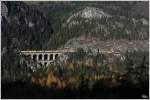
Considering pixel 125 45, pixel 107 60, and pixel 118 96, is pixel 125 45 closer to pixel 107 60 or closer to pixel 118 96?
pixel 107 60

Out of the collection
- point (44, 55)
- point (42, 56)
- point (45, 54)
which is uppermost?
point (45, 54)

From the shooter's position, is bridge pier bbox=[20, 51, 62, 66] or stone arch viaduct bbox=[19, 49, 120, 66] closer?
stone arch viaduct bbox=[19, 49, 120, 66]

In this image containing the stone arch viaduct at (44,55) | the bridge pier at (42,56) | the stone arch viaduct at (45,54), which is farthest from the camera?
the stone arch viaduct at (44,55)

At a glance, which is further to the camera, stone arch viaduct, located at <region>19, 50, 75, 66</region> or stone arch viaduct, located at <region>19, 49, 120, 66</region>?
stone arch viaduct, located at <region>19, 50, 75, 66</region>

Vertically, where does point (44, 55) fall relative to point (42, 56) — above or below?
above

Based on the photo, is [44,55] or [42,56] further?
[44,55]

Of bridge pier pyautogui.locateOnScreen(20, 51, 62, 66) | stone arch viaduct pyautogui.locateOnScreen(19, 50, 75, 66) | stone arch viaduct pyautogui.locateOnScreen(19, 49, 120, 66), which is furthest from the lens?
stone arch viaduct pyautogui.locateOnScreen(19, 50, 75, 66)

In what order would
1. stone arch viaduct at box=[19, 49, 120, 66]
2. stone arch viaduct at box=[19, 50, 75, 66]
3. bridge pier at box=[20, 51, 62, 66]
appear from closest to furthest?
stone arch viaduct at box=[19, 49, 120, 66]
bridge pier at box=[20, 51, 62, 66]
stone arch viaduct at box=[19, 50, 75, 66]

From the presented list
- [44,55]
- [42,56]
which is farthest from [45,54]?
[42,56]

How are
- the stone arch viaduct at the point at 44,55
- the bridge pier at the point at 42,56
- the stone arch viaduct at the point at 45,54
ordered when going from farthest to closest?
the stone arch viaduct at the point at 44,55 < the bridge pier at the point at 42,56 < the stone arch viaduct at the point at 45,54

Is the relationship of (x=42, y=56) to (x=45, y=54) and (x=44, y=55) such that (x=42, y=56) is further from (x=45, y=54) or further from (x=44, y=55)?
(x=45, y=54)

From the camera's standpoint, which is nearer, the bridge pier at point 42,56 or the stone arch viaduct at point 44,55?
the bridge pier at point 42,56

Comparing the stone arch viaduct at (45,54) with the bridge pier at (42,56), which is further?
the bridge pier at (42,56)
